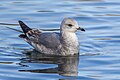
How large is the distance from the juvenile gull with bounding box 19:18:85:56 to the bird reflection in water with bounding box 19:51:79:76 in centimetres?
19

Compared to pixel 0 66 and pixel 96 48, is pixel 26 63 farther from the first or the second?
pixel 96 48

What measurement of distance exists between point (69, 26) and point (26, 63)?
1693 mm

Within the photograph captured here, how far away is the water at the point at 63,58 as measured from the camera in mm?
14594

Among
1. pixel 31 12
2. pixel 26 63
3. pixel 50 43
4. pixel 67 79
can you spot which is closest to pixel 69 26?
pixel 50 43

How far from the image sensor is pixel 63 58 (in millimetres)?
16328

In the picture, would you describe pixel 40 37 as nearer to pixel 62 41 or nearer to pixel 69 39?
pixel 62 41

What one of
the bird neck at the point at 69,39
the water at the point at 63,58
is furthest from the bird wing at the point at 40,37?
the water at the point at 63,58

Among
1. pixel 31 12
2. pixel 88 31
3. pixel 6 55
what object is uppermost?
pixel 31 12

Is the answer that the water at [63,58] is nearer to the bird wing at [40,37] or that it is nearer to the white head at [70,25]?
the bird wing at [40,37]

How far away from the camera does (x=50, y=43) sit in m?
16.7

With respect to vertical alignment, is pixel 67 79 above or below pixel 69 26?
below

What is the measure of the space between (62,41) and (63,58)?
61 cm

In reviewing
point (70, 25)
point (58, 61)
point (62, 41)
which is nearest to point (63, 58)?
point (58, 61)

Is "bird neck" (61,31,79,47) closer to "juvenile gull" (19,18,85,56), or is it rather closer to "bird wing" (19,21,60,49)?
"juvenile gull" (19,18,85,56)
